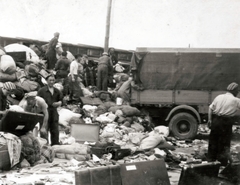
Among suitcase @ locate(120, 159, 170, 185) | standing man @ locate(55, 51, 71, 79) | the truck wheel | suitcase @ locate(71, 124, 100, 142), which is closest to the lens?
suitcase @ locate(120, 159, 170, 185)

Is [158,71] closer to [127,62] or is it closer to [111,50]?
[111,50]

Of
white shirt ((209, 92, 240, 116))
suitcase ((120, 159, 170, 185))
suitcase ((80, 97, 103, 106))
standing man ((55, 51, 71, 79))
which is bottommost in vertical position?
suitcase ((120, 159, 170, 185))

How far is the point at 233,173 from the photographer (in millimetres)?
7211

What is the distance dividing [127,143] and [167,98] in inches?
91.8

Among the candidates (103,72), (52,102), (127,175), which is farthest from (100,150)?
(103,72)

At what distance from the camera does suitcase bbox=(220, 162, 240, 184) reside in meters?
7.07

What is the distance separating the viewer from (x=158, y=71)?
41.5 ft

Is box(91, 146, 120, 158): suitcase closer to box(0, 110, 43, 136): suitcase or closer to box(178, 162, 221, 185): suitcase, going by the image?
box(0, 110, 43, 136): suitcase

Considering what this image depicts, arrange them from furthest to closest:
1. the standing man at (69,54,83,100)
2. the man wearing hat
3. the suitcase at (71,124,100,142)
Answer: the man wearing hat
the standing man at (69,54,83,100)
the suitcase at (71,124,100,142)

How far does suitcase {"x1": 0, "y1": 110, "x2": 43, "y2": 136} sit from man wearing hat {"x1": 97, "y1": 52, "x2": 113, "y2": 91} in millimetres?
8540

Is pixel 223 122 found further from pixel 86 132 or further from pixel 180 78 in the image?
pixel 180 78

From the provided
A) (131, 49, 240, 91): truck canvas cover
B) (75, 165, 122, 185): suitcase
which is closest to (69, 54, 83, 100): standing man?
(131, 49, 240, 91): truck canvas cover

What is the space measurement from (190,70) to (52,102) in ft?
→ 15.8

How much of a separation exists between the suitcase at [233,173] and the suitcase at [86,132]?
407 centimetres
